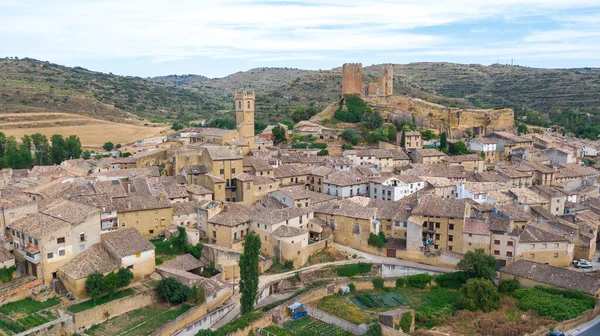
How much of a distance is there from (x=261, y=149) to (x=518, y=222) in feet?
91.5

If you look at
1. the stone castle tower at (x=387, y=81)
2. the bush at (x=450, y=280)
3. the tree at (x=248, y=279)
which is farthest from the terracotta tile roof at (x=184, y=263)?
the stone castle tower at (x=387, y=81)

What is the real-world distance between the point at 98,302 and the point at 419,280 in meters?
19.0

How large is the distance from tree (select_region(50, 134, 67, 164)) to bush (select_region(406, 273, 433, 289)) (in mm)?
39606

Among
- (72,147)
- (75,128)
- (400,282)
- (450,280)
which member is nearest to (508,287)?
(450,280)

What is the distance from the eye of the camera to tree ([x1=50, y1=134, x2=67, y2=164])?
54219mm


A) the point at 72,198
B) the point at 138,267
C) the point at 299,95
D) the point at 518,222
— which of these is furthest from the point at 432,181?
the point at 299,95

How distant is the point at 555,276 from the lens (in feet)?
100.0

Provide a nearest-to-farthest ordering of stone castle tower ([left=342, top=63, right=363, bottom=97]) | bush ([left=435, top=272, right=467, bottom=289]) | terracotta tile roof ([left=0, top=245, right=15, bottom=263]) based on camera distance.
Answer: terracotta tile roof ([left=0, top=245, right=15, bottom=263])
bush ([left=435, top=272, right=467, bottom=289])
stone castle tower ([left=342, top=63, right=363, bottom=97])

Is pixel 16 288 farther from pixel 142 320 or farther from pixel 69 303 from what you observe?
pixel 142 320

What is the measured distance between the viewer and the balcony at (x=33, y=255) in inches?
1053

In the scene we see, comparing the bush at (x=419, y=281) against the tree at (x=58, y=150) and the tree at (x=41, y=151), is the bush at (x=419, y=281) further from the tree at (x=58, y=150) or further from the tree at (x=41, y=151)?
the tree at (x=41, y=151)

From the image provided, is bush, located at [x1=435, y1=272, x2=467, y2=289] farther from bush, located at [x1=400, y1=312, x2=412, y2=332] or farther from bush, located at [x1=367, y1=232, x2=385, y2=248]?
bush, located at [x1=400, y1=312, x2=412, y2=332]

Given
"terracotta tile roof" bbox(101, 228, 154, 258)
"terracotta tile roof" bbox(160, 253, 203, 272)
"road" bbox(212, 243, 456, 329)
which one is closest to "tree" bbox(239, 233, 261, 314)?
"road" bbox(212, 243, 456, 329)

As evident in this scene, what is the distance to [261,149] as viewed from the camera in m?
54.4
